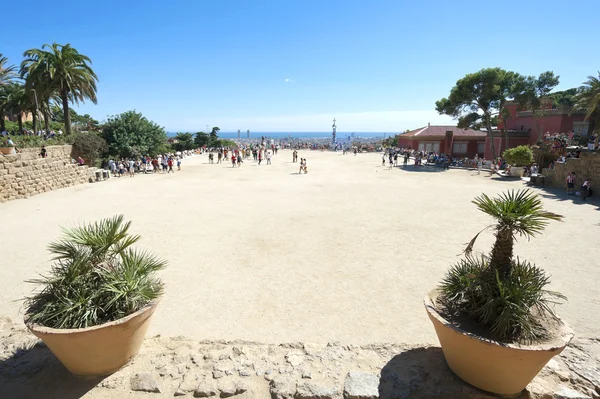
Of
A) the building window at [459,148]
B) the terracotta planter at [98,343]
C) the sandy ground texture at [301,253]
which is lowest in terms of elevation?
the sandy ground texture at [301,253]

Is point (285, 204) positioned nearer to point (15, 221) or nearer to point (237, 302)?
point (237, 302)

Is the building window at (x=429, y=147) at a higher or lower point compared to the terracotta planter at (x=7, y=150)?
higher

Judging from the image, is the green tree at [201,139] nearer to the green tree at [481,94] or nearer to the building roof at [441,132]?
the building roof at [441,132]

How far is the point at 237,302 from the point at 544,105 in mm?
36369

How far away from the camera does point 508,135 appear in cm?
3052

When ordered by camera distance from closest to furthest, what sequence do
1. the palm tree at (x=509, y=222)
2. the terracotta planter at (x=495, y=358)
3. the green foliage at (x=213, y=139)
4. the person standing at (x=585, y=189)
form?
the terracotta planter at (x=495, y=358) → the palm tree at (x=509, y=222) → the person standing at (x=585, y=189) → the green foliage at (x=213, y=139)

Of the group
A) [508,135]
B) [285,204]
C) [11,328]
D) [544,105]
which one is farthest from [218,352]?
[544,105]

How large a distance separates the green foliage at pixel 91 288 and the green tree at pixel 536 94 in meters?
31.4

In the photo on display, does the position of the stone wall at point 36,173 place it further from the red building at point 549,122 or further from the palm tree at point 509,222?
the red building at point 549,122

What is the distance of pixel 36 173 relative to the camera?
1569 centimetres

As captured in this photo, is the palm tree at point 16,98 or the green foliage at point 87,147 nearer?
the green foliage at point 87,147

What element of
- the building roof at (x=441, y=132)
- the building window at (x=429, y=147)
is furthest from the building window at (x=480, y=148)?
the building window at (x=429, y=147)

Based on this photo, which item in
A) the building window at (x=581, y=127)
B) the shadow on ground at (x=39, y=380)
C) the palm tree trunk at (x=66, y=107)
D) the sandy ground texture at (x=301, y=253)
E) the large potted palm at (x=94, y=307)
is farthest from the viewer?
the building window at (x=581, y=127)

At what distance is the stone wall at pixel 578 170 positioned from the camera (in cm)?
1460
